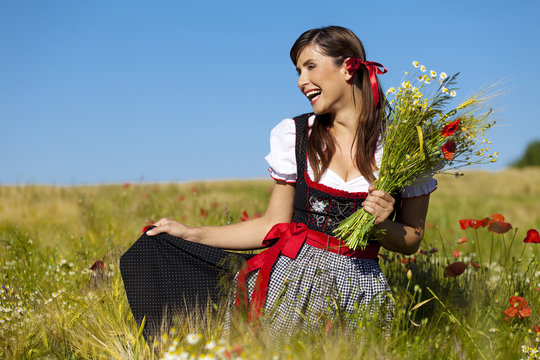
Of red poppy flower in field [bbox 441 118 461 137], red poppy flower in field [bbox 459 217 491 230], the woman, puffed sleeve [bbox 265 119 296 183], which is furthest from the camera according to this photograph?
red poppy flower in field [bbox 459 217 491 230]

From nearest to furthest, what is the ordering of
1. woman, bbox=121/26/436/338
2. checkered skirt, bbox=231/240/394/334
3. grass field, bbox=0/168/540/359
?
grass field, bbox=0/168/540/359 < checkered skirt, bbox=231/240/394/334 < woman, bbox=121/26/436/338

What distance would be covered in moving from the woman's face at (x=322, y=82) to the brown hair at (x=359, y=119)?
0.05 m

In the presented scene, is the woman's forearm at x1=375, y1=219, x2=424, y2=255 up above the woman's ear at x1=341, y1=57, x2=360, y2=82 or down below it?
below

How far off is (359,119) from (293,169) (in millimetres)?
478

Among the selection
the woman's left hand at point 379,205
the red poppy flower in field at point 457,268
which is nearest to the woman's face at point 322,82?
the woman's left hand at point 379,205

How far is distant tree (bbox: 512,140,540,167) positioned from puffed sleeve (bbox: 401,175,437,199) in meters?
61.0

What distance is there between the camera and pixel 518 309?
3.08 meters

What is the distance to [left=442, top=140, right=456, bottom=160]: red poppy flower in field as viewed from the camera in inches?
102

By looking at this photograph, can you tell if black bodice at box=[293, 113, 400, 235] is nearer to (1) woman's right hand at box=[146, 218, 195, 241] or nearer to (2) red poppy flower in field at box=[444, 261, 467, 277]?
(1) woman's right hand at box=[146, 218, 195, 241]

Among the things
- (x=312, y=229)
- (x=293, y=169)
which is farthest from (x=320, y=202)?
(x=293, y=169)

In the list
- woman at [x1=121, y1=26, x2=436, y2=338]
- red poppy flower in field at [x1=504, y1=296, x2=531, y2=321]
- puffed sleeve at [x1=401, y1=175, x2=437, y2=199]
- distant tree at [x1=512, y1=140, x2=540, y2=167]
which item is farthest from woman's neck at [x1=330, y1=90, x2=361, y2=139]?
distant tree at [x1=512, y1=140, x2=540, y2=167]

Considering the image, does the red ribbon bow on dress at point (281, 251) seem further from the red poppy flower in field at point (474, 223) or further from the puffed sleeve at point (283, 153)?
the red poppy flower in field at point (474, 223)

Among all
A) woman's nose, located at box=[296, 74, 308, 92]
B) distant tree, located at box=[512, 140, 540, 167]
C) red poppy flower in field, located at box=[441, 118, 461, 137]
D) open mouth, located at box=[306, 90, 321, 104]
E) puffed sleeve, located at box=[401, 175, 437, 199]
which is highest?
woman's nose, located at box=[296, 74, 308, 92]

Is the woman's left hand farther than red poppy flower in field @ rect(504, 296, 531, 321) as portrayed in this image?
No
